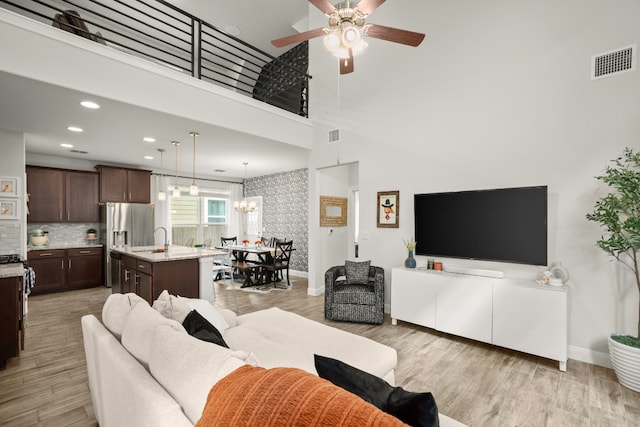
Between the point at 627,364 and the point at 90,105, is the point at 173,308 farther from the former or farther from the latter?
the point at 627,364

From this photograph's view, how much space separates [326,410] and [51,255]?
682 centimetres

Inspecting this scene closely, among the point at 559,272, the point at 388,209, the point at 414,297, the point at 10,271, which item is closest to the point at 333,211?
the point at 388,209

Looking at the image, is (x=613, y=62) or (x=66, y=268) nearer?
(x=613, y=62)

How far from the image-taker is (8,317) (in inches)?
107

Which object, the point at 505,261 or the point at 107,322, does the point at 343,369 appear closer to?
the point at 107,322

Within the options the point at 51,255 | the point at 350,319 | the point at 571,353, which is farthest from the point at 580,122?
the point at 51,255

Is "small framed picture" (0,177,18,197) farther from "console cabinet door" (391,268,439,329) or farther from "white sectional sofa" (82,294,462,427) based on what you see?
"console cabinet door" (391,268,439,329)

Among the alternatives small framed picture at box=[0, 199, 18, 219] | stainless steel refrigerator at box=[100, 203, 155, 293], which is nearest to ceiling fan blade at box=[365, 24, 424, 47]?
small framed picture at box=[0, 199, 18, 219]

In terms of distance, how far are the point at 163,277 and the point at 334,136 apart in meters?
3.39

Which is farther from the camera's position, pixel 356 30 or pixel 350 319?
pixel 350 319

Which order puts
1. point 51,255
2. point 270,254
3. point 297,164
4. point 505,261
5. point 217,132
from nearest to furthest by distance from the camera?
point 505,261 < point 217,132 < point 51,255 < point 270,254 < point 297,164

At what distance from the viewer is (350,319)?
3.95m

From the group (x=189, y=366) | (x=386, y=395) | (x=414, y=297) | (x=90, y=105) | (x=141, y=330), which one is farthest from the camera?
(x=414, y=297)

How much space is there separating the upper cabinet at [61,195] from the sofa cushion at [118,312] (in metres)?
5.18
